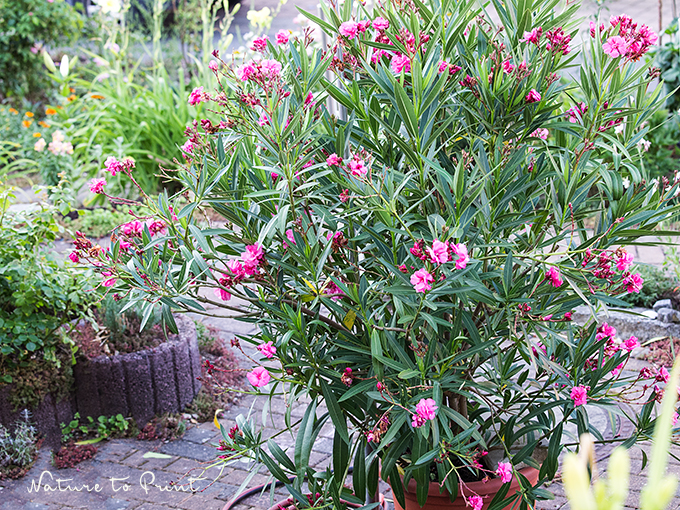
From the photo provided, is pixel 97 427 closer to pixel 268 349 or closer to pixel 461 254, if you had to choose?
pixel 268 349

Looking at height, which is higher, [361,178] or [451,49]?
[451,49]

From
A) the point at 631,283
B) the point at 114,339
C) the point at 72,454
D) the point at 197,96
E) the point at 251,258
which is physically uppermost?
the point at 197,96

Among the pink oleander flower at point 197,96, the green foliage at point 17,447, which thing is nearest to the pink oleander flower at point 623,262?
the pink oleander flower at point 197,96

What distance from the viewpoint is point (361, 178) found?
5.35ft

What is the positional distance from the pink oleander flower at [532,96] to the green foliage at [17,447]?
8.78 ft

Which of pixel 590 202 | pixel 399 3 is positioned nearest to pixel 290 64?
pixel 399 3

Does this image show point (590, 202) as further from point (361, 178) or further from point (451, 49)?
point (361, 178)

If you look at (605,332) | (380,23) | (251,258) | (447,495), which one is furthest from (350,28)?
(447,495)

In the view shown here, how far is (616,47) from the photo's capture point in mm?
1704

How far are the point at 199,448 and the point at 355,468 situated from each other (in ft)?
4.55

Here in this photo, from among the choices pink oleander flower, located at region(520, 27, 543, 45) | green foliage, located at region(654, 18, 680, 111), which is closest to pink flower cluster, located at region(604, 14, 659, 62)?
pink oleander flower, located at region(520, 27, 543, 45)

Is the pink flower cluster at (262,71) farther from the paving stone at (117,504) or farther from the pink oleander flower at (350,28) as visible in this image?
the paving stone at (117,504)

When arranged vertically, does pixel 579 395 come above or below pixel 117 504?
above

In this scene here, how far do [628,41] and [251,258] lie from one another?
1157 millimetres
